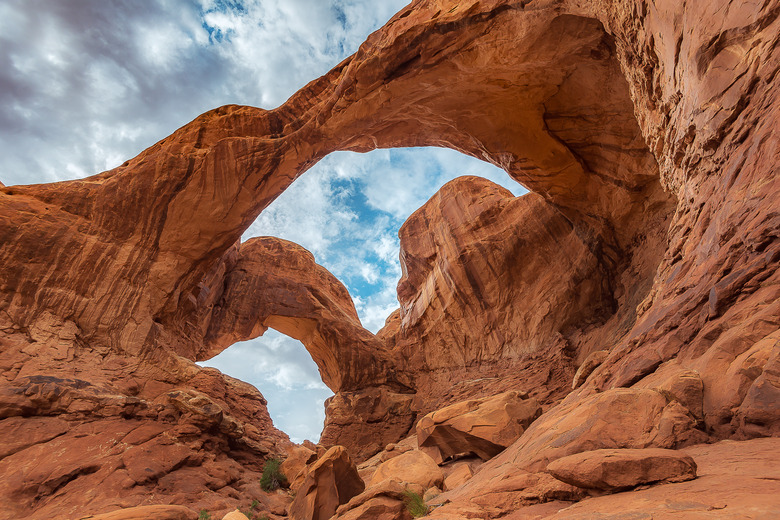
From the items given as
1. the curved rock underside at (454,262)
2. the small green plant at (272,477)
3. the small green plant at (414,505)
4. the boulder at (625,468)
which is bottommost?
the small green plant at (414,505)

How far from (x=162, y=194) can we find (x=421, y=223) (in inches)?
487

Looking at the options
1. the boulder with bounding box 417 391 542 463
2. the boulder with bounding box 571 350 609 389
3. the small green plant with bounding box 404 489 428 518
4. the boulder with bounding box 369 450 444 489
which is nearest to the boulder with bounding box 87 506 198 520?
the small green plant with bounding box 404 489 428 518

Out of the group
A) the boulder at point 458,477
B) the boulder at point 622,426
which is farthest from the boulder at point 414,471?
the boulder at point 622,426

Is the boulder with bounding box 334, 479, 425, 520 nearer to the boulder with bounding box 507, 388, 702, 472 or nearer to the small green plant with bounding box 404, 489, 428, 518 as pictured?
the small green plant with bounding box 404, 489, 428, 518

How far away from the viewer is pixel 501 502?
4297mm

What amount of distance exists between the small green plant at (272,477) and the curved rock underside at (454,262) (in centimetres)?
119

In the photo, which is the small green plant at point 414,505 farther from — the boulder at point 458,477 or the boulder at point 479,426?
the boulder at point 479,426

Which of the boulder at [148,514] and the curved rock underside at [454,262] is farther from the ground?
the curved rock underside at [454,262]

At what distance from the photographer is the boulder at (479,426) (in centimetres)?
824

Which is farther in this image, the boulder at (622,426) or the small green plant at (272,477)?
the small green plant at (272,477)

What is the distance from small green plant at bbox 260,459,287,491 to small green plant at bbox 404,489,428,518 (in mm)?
7423

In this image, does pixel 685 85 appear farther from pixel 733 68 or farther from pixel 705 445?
pixel 705 445

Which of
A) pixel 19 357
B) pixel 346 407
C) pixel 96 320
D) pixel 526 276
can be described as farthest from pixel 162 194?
pixel 526 276

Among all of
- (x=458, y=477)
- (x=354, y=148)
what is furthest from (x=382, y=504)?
(x=354, y=148)
